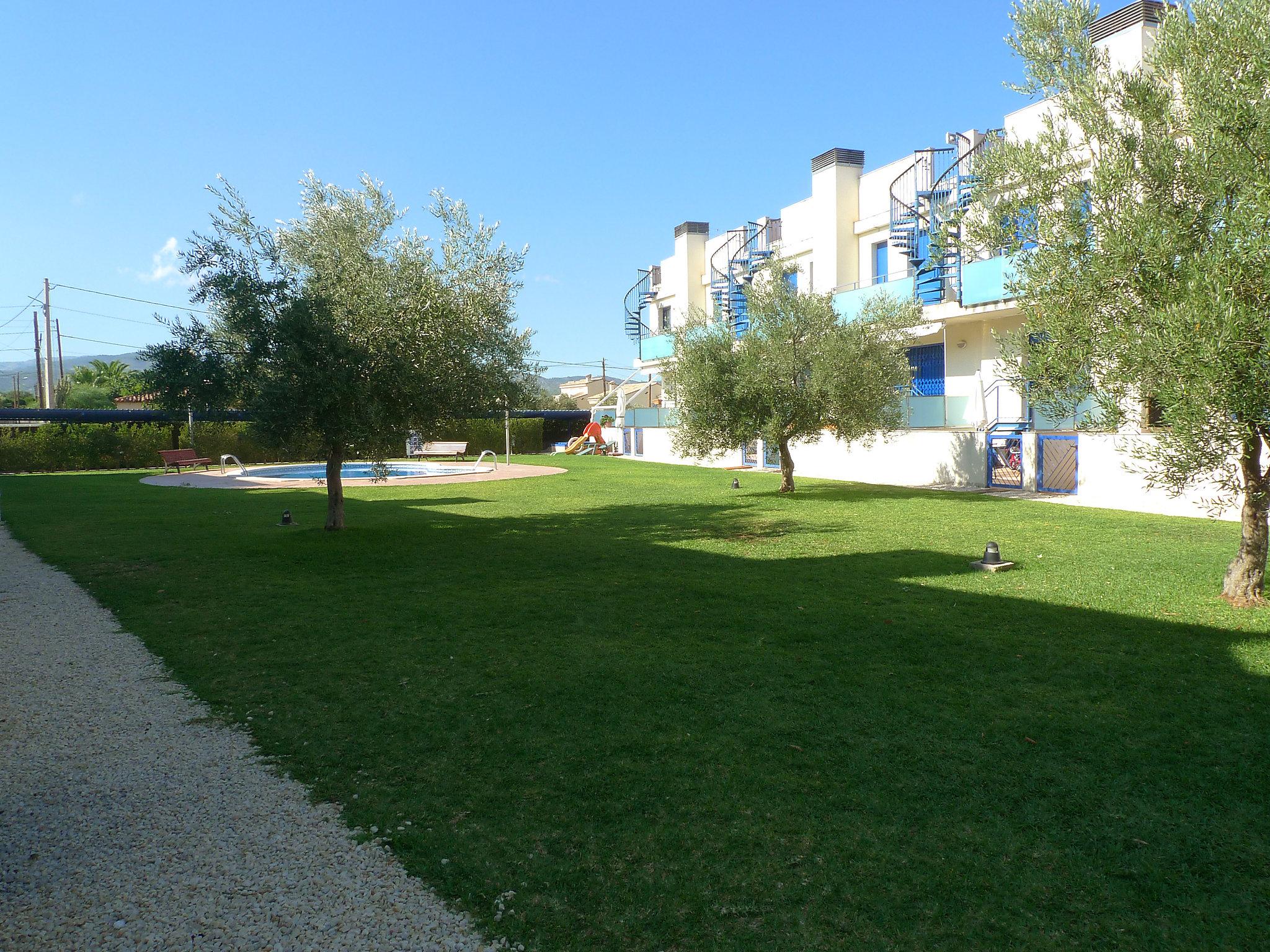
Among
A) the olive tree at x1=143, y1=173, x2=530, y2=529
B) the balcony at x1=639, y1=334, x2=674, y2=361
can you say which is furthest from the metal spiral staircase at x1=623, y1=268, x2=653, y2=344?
the olive tree at x1=143, y1=173, x2=530, y2=529

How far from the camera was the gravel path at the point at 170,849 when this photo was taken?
302cm

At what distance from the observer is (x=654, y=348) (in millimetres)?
40906

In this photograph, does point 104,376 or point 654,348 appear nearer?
point 654,348

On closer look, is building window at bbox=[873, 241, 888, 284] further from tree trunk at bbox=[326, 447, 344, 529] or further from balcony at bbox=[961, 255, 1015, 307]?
tree trunk at bbox=[326, 447, 344, 529]

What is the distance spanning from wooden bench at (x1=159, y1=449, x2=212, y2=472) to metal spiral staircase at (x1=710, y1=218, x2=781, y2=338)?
19471 mm

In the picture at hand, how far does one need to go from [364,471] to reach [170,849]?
94.9 feet

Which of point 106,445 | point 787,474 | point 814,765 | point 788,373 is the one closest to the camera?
point 814,765

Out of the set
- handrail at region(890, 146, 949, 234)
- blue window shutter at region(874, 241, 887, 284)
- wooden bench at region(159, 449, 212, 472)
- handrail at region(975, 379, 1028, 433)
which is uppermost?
handrail at region(890, 146, 949, 234)

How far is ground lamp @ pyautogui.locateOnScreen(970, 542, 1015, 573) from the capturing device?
9875 mm

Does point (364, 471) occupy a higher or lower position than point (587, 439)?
lower

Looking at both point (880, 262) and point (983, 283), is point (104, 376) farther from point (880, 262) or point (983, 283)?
point (983, 283)

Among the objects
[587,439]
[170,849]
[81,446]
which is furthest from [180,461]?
[170,849]

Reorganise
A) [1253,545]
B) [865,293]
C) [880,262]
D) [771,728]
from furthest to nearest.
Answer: [880,262]
[865,293]
[1253,545]
[771,728]

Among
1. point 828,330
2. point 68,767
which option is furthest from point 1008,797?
point 828,330
